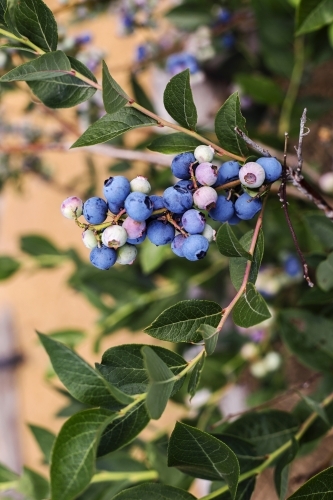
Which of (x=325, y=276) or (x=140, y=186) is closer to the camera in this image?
(x=140, y=186)

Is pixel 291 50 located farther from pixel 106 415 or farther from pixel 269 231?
pixel 106 415

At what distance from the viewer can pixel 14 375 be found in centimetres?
291

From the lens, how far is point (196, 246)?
1.23 feet

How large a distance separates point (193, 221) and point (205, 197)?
2cm

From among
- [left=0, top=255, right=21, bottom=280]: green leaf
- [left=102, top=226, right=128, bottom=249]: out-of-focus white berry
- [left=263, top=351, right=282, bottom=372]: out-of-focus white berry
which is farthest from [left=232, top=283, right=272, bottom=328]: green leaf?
[left=0, top=255, right=21, bottom=280]: green leaf

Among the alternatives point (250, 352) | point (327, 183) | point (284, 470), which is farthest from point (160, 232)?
point (250, 352)

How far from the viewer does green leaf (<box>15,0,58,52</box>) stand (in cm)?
41

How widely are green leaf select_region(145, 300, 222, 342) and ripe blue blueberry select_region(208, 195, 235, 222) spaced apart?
0.22 feet

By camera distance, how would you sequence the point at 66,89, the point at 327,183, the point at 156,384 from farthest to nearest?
the point at 327,183, the point at 66,89, the point at 156,384

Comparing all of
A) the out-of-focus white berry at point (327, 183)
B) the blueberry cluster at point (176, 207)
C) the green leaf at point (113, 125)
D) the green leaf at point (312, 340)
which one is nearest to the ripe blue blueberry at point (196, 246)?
the blueberry cluster at point (176, 207)

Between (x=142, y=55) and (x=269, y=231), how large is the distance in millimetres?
454

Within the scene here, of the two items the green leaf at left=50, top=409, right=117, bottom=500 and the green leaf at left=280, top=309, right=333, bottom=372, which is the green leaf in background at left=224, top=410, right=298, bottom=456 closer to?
the green leaf at left=280, top=309, right=333, bottom=372

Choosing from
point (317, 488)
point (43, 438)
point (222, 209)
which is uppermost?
point (222, 209)

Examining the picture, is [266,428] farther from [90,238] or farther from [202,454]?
[90,238]
